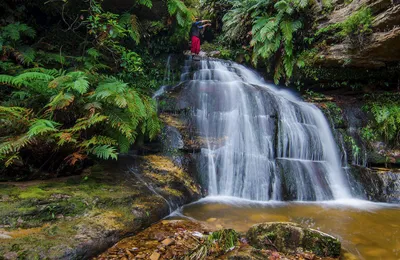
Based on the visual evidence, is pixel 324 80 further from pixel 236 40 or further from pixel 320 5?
pixel 236 40

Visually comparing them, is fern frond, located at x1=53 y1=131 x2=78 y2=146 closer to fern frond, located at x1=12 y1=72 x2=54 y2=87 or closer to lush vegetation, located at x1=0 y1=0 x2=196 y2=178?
lush vegetation, located at x1=0 y1=0 x2=196 y2=178

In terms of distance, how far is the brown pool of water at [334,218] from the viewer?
3.10 m

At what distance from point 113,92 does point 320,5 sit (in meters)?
7.28

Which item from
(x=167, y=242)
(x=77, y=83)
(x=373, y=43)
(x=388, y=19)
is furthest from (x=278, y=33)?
(x=167, y=242)

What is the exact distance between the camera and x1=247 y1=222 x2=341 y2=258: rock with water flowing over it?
2.69 m

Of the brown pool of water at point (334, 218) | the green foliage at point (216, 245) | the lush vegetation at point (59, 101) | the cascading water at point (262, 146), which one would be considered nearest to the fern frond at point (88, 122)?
the lush vegetation at point (59, 101)

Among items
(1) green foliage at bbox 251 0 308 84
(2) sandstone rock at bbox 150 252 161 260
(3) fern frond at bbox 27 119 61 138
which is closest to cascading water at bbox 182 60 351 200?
(1) green foliage at bbox 251 0 308 84

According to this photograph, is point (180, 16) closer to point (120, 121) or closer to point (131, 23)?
point (131, 23)

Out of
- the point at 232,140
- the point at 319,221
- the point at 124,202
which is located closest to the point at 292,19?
the point at 232,140

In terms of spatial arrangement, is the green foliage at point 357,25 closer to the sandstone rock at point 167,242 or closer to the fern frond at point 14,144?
the sandstone rock at point 167,242

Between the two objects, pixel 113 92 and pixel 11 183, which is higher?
pixel 113 92

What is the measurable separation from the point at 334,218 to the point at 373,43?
15.4 ft

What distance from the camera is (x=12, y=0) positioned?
535cm

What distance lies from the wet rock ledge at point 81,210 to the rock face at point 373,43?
5.76 meters
